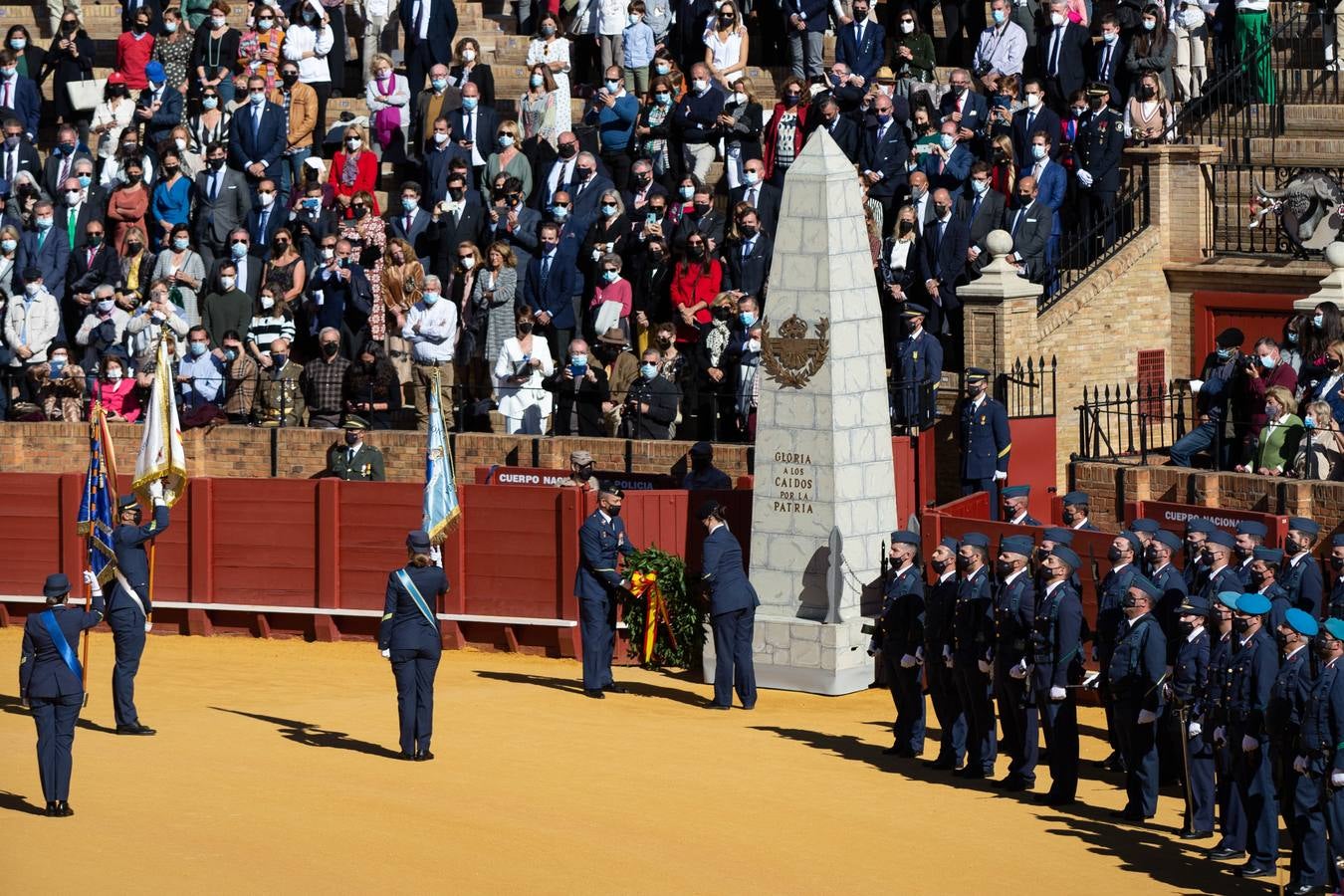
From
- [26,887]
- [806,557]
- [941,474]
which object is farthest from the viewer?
[941,474]

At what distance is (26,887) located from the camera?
17797mm

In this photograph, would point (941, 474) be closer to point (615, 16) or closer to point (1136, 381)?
point (1136, 381)

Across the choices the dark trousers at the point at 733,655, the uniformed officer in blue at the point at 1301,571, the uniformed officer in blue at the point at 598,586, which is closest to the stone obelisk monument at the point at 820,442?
the dark trousers at the point at 733,655

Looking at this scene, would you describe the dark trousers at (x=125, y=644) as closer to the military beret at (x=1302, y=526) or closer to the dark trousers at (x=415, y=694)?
the dark trousers at (x=415, y=694)

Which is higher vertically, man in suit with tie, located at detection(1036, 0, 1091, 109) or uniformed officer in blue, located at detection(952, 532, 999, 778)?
man in suit with tie, located at detection(1036, 0, 1091, 109)

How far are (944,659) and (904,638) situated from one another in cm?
60

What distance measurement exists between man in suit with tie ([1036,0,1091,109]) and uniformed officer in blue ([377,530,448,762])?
37.3ft

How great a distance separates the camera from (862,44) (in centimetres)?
3066

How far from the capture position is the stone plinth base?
24375 millimetres

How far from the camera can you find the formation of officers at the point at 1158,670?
1773 cm

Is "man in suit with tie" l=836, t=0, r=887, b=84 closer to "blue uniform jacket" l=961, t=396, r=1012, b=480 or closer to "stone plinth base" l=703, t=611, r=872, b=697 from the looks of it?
"blue uniform jacket" l=961, t=396, r=1012, b=480

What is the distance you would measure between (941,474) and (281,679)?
657 cm

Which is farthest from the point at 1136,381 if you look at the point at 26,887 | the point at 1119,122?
the point at 26,887

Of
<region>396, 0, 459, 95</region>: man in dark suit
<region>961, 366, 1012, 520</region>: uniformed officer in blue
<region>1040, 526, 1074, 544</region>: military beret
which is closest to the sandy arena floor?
<region>1040, 526, 1074, 544</region>: military beret
